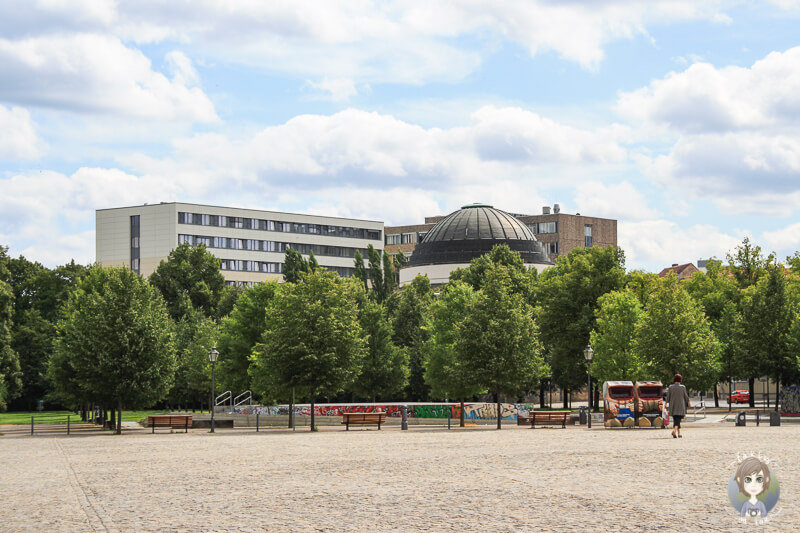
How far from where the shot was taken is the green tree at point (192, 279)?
10294cm

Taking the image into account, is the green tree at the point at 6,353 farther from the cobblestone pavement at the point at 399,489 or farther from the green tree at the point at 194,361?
the cobblestone pavement at the point at 399,489

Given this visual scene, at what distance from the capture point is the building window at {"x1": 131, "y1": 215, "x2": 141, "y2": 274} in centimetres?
12706

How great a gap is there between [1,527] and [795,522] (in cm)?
1025

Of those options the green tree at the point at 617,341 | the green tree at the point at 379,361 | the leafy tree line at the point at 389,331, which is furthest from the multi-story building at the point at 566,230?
the green tree at the point at 617,341

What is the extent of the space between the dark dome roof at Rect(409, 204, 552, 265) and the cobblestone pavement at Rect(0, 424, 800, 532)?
89.5 m

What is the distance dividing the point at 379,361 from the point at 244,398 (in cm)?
1124

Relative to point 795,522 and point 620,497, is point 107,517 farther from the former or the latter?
point 795,522

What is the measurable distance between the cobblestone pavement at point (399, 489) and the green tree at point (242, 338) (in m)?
35.9

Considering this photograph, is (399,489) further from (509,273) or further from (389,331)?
(509,273)

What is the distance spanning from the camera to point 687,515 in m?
12.3

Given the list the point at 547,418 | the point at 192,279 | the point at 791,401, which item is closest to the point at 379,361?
the point at 547,418

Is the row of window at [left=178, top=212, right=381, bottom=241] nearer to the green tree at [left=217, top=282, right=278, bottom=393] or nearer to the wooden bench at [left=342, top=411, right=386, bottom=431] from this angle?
the green tree at [left=217, top=282, right=278, bottom=393]

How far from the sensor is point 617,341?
61.1 meters

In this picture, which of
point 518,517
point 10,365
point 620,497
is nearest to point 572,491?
point 620,497
